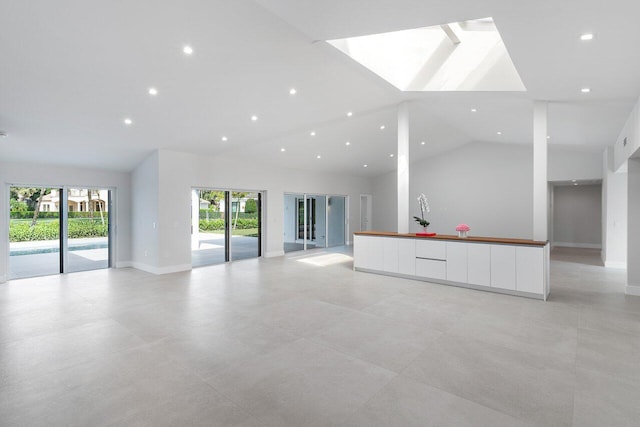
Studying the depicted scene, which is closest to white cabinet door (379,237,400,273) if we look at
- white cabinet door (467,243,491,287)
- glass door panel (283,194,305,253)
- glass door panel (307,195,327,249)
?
white cabinet door (467,243,491,287)

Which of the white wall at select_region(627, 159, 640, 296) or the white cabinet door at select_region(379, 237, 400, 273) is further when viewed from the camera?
the white cabinet door at select_region(379, 237, 400, 273)

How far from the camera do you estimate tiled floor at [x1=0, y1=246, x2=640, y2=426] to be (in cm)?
246

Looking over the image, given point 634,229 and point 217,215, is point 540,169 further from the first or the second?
point 217,215

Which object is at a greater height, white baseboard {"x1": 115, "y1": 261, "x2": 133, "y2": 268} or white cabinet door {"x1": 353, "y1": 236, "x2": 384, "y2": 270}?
white cabinet door {"x1": 353, "y1": 236, "x2": 384, "y2": 270}

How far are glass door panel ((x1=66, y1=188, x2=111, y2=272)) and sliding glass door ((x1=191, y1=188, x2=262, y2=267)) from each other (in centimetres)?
222

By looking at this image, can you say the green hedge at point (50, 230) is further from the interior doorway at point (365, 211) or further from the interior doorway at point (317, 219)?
the interior doorway at point (365, 211)

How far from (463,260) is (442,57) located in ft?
12.6

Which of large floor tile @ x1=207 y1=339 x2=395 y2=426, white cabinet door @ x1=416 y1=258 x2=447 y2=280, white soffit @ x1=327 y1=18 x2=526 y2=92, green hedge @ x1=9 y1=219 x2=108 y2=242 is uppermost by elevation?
white soffit @ x1=327 y1=18 x2=526 y2=92

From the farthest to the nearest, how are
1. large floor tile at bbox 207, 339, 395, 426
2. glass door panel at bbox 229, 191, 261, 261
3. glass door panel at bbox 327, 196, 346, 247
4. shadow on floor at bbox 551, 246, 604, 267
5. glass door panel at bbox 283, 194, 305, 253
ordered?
glass door panel at bbox 327, 196, 346, 247 < glass door panel at bbox 283, 194, 305, 253 < glass door panel at bbox 229, 191, 261, 261 < shadow on floor at bbox 551, 246, 604, 267 < large floor tile at bbox 207, 339, 395, 426

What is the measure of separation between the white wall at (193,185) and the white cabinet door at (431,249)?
513 centimetres

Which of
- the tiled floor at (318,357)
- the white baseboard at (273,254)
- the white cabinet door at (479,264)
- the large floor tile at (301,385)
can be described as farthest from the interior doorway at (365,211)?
the large floor tile at (301,385)

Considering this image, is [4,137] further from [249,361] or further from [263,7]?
[249,361]

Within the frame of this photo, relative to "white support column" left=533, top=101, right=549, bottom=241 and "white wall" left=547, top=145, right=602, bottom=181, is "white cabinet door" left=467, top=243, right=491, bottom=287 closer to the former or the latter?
"white support column" left=533, top=101, right=549, bottom=241

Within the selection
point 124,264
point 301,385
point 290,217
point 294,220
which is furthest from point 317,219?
point 301,385
